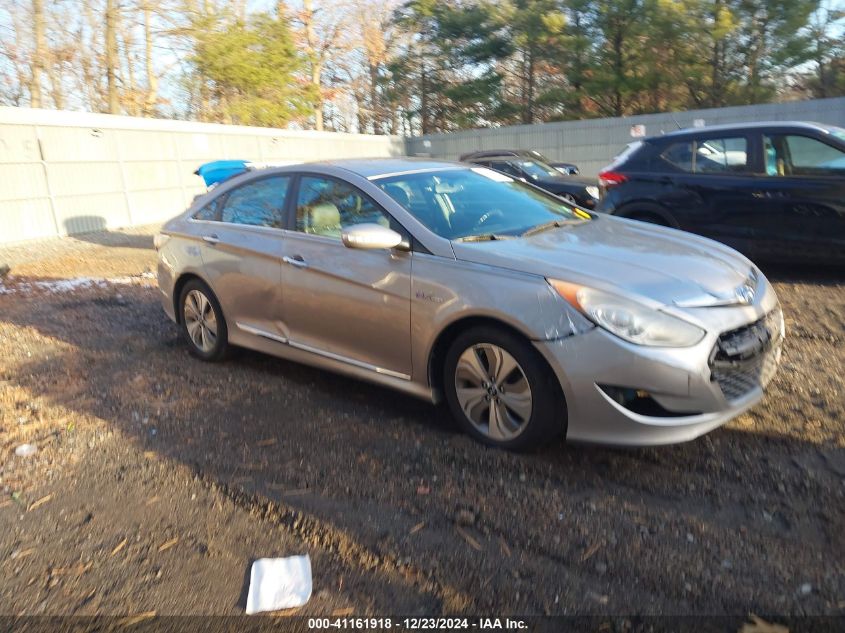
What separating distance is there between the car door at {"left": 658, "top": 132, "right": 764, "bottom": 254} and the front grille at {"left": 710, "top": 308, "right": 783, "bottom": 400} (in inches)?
152

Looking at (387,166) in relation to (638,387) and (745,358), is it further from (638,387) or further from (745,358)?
(745,358)

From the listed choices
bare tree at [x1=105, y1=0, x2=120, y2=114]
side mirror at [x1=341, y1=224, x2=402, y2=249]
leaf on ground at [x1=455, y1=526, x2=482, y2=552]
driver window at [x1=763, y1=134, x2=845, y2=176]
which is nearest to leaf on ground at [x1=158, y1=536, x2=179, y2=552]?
leaf on ground at [x1=455, y1=526, x2=482, y2=552]

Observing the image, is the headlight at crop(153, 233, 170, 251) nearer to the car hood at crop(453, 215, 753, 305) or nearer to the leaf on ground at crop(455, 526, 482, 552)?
the car hood at crop(453, 215, 753, 305)

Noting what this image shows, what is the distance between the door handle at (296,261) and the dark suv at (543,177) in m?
4.76

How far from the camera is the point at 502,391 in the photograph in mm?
3537

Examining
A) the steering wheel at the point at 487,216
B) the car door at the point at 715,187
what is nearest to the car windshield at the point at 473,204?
the steering wheel at the point at 487,216

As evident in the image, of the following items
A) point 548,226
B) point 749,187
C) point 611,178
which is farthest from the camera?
point 611,178

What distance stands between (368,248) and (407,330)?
541 mm

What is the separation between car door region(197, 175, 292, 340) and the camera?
15.5 ft

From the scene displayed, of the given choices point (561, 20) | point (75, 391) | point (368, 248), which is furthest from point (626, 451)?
point (561, 20)

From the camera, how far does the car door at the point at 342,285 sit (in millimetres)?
3941

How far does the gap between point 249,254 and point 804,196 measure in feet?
17.6

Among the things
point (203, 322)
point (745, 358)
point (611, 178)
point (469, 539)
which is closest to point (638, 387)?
point (745, 358)

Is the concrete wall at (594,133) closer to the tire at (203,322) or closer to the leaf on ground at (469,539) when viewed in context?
the tire at (203,322)
